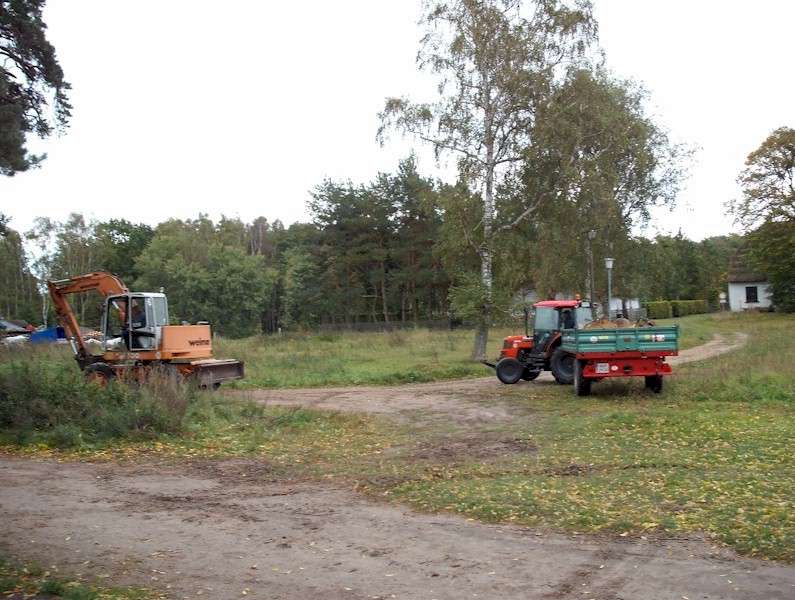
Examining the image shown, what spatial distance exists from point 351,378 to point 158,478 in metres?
14.4

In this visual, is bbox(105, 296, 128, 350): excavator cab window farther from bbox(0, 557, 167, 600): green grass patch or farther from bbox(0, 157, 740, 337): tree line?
bbox(0, 557, 167, 600): green grass patch

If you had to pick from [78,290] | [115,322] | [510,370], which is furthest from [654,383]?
[78,290]

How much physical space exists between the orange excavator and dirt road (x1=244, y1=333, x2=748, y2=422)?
1.51m

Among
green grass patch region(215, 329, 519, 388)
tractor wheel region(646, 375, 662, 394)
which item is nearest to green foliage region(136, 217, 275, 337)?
green grass patch region(215, 329, 519, 388)

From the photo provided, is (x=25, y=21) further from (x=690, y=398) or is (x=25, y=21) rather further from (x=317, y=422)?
(x=690, y=398)

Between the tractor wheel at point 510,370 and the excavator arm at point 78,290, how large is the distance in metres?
10.7

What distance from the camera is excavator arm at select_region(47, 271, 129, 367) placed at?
20.0 meters

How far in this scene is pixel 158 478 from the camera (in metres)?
9.65

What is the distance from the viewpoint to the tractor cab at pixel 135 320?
19562 millimetres

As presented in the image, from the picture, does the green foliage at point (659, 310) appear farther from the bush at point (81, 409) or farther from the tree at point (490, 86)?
the bush at point (81, 409)

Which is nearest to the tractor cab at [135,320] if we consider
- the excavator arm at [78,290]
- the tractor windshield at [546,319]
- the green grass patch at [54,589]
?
the excavator arm at [78,290]

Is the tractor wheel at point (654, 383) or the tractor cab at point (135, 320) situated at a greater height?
the tractor cab at point (135, 320)

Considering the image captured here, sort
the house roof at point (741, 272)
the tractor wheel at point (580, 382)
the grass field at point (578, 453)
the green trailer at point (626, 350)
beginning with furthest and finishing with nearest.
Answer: the house roof at point (741, 272) → the tractor wheel at point (580, 382) → the green trailer at point (626, 350) → the grass field at point (578, 453)

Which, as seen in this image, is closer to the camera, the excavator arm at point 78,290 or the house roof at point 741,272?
the excavator arm at point 78,290
